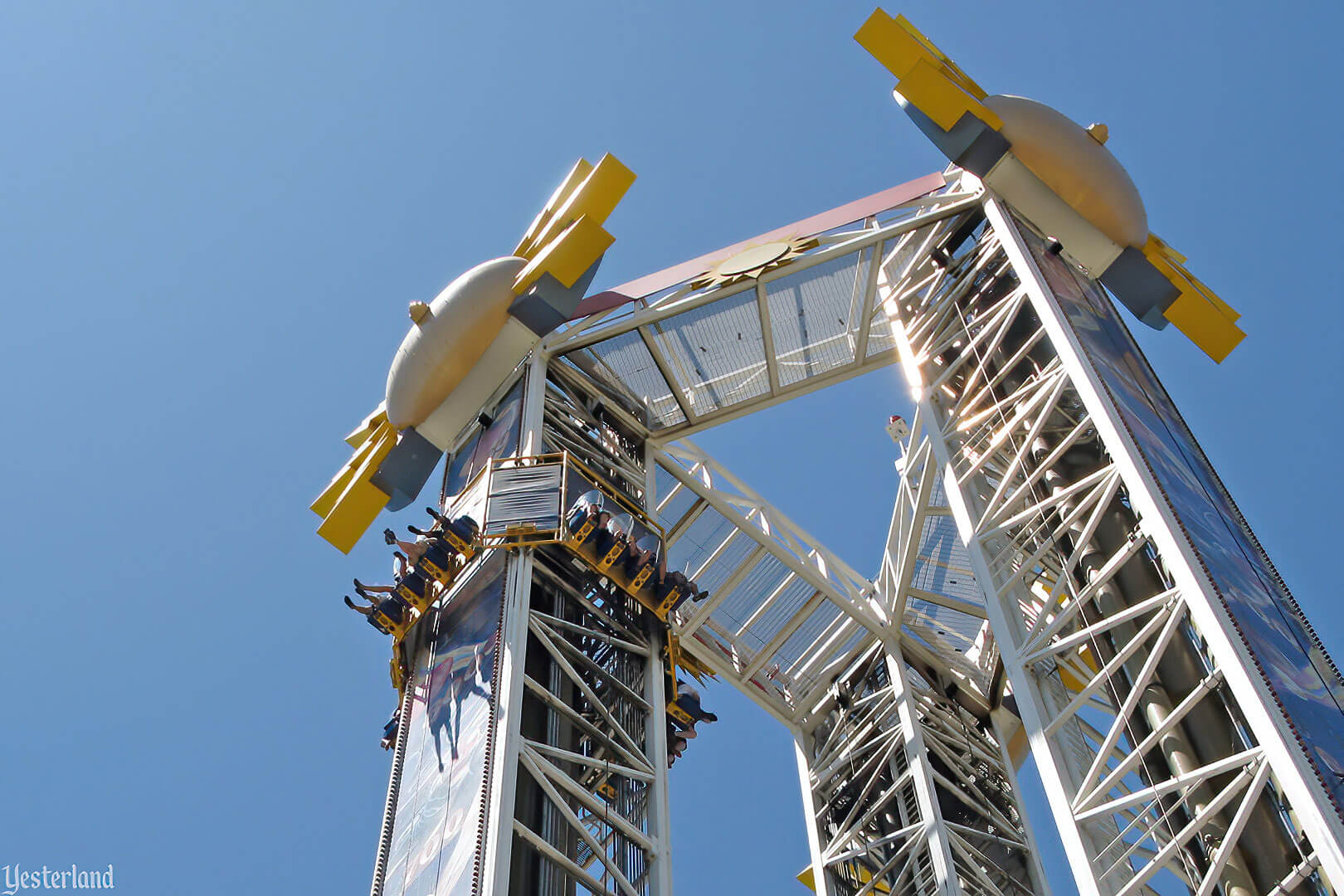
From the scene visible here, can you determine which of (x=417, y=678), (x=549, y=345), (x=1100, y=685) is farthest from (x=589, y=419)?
(x=1100, y=685)

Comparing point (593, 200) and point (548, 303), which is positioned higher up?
point (593, 200)

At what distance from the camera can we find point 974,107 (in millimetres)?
27156

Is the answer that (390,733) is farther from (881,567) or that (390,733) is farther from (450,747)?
(881,567)

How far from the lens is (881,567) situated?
31578 millimetres

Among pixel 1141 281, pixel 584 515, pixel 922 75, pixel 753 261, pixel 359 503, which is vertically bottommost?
pixel 584 515

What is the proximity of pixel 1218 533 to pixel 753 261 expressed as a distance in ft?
35.6

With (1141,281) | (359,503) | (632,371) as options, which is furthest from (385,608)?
(1141,281)

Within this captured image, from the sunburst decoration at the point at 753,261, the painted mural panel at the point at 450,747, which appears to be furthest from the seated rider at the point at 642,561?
the sunburst decoration at the point at 753,261

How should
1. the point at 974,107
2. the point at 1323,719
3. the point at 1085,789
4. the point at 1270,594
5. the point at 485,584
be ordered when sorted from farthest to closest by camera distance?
the point at 974,107, the point at 485,584, the point at 1270,594, the point at 1085,789, the point at 1323,719

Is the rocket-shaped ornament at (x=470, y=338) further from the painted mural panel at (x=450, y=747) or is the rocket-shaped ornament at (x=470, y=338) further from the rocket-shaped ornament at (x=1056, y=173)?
the rocket-shaped ornament at (x=1056, y=173)

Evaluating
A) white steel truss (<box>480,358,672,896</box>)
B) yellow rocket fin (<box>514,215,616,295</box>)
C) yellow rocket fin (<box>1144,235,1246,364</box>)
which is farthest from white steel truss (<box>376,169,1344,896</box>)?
yellow rocket fin (<box>1144,235,1246,364</box>)

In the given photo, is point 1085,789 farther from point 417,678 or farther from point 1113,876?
point 417,678

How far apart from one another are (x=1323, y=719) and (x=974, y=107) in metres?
13.9

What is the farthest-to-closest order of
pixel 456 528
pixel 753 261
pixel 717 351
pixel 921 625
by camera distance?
pixel 921 625 < pixel 717 351 < pixel 753 261 < pixel 456 528
